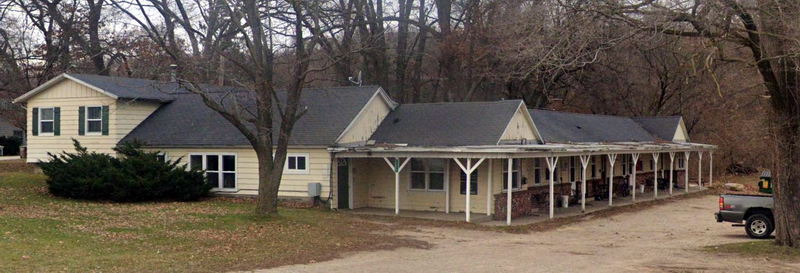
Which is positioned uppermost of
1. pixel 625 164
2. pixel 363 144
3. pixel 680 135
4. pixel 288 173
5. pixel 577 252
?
pixel 680 135

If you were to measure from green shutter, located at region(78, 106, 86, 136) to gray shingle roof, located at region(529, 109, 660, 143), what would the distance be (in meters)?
17.3

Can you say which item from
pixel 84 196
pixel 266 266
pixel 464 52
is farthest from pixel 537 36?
pixel 464 52

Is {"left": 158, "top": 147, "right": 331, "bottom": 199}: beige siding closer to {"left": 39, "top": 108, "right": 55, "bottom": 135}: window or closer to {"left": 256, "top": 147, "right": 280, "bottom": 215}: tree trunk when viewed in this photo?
{"left": 256, "top": 147, "right": 280, "bottom": 215}: tree trunk

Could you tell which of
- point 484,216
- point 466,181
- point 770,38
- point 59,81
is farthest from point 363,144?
point 770,38

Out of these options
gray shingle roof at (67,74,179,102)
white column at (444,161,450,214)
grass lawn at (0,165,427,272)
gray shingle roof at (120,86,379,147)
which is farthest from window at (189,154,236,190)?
white column at (444,161,450,214)

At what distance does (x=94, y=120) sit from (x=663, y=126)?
2810 cm

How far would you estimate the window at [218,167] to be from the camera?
1059 inches

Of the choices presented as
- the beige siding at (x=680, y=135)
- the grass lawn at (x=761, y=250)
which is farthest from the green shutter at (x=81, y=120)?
the beige siding at (x=680, y=135)

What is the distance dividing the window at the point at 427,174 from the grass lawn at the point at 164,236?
129 inches

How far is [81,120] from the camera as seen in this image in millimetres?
28734

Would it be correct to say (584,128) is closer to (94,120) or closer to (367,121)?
(367,121)

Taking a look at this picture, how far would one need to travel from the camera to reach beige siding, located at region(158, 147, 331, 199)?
24.9 meters

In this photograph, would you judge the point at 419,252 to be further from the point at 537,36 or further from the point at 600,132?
the point at 600,132

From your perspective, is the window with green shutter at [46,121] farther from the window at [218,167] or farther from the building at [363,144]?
the window at [218,167]
